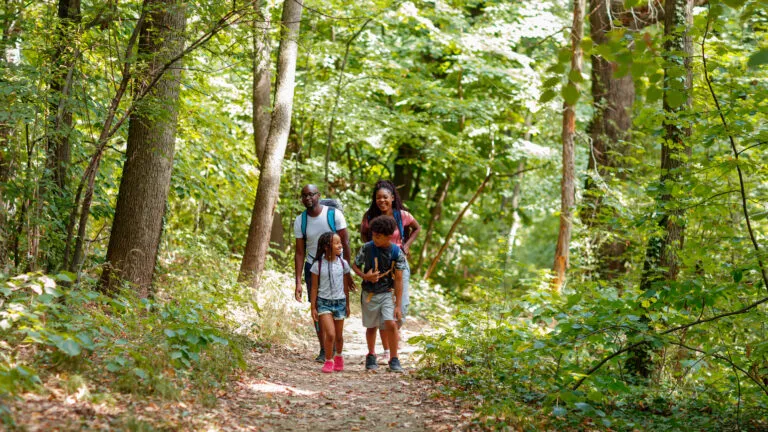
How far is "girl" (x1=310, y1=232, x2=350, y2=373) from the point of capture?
7.29 metres

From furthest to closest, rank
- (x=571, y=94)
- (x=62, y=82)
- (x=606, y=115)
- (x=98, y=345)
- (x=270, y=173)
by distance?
(x=606, y=115) → (x=270, y=173) → (x=62, y=82) → (x=98, y=345) → (x=571, y=94)

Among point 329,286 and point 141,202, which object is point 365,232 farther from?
point 141,202

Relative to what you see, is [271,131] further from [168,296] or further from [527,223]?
[527,223]

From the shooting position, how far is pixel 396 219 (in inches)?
309

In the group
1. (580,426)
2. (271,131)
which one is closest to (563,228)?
(271,131)

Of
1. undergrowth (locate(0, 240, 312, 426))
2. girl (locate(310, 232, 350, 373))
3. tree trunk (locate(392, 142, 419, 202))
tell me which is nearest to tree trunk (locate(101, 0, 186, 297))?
undergrowth (locate(0, 240, 312, 426))

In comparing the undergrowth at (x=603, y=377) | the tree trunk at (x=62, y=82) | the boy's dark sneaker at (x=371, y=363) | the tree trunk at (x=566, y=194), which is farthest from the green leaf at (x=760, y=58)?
the tree trunk at (x=566, y=194)

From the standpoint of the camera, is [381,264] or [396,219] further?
[396,219]

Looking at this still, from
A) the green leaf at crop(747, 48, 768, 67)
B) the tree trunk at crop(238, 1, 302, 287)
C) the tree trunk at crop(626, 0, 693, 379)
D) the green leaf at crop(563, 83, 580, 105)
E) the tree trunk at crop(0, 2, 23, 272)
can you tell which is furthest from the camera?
the tree trunk at crop(238, 1, 302, 287)

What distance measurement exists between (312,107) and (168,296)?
733cm

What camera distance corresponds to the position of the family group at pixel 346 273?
286 inches

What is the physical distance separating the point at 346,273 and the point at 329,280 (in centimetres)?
23

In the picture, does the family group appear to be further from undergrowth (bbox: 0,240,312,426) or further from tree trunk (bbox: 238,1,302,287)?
tree trunk (bbox: 238,1,302,287)

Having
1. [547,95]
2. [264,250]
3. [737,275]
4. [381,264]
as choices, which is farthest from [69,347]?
[264,250]
